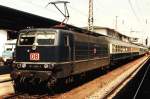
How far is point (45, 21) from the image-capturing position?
3056 cm

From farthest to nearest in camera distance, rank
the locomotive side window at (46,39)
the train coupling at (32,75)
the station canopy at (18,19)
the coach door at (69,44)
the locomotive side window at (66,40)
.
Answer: the station canopy at (18,19), the coach door at (69,44), the locomotive side window at (66,40), the locomotive side window at (46,39), the train coupling at (32,75)

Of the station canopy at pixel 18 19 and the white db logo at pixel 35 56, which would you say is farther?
the station canopy at pixel 18 19

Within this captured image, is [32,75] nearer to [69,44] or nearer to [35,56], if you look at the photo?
[35,56]

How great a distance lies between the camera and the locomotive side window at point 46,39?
13.7 meters

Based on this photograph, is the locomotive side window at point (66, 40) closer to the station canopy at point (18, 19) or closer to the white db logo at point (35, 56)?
the white db logo at point (35, 56)

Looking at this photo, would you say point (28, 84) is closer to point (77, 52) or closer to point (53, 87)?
point (53, 87)

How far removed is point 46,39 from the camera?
13734 mm

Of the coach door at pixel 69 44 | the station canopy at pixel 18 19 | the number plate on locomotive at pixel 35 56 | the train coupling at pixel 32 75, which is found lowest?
the train coupling at pixel 32 75

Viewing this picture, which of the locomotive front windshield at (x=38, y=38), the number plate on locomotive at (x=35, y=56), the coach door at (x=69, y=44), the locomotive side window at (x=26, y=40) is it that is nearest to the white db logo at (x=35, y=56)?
the number plate on locomotive at (x=35, y=56)

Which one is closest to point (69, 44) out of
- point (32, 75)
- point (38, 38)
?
point (38, 38)

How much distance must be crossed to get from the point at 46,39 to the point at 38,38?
0.36 m

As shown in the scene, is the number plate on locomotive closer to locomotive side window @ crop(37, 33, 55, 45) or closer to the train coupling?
locomotive side window @ crop(37, 33, 55, 45)

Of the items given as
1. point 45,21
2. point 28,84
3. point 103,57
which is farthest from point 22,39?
point 45,21

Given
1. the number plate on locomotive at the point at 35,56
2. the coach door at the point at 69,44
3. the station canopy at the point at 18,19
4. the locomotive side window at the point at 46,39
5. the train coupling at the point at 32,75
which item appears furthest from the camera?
the station canopy at the point at 18,19
